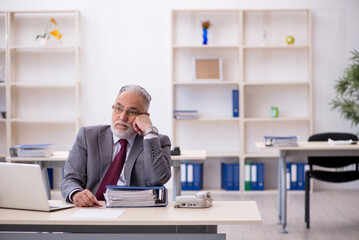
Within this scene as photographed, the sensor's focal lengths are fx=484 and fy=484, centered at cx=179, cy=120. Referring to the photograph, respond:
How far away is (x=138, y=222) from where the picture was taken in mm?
1996

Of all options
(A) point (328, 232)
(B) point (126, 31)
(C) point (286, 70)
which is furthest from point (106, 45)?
(A) point (328, 232)

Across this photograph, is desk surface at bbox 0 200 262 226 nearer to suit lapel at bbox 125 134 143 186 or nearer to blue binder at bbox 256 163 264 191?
suit lapel at bbox 125 134 143 186

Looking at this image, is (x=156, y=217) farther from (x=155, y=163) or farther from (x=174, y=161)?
(x=174, y=161)

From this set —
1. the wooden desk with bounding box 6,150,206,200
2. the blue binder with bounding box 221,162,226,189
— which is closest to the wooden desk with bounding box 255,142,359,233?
the wooden desk with bounding box 6,150,206,200

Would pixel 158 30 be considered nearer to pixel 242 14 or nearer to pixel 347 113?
pixel 242 14

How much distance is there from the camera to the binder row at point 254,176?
6266 mm

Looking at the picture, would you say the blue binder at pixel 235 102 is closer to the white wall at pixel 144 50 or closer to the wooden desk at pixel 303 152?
the white wall at pixel 144 50

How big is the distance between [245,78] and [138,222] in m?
4.79

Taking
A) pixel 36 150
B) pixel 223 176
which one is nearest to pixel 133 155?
pixel 36 150

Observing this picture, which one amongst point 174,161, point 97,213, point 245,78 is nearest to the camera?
point 97,213

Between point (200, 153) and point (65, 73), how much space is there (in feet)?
9.81

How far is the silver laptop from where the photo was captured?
6.96 feet

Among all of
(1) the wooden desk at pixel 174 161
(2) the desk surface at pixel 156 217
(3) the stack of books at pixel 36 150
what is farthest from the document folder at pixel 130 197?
(3) the stack of books at pixel 36 150

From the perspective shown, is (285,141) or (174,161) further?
(285,141)
